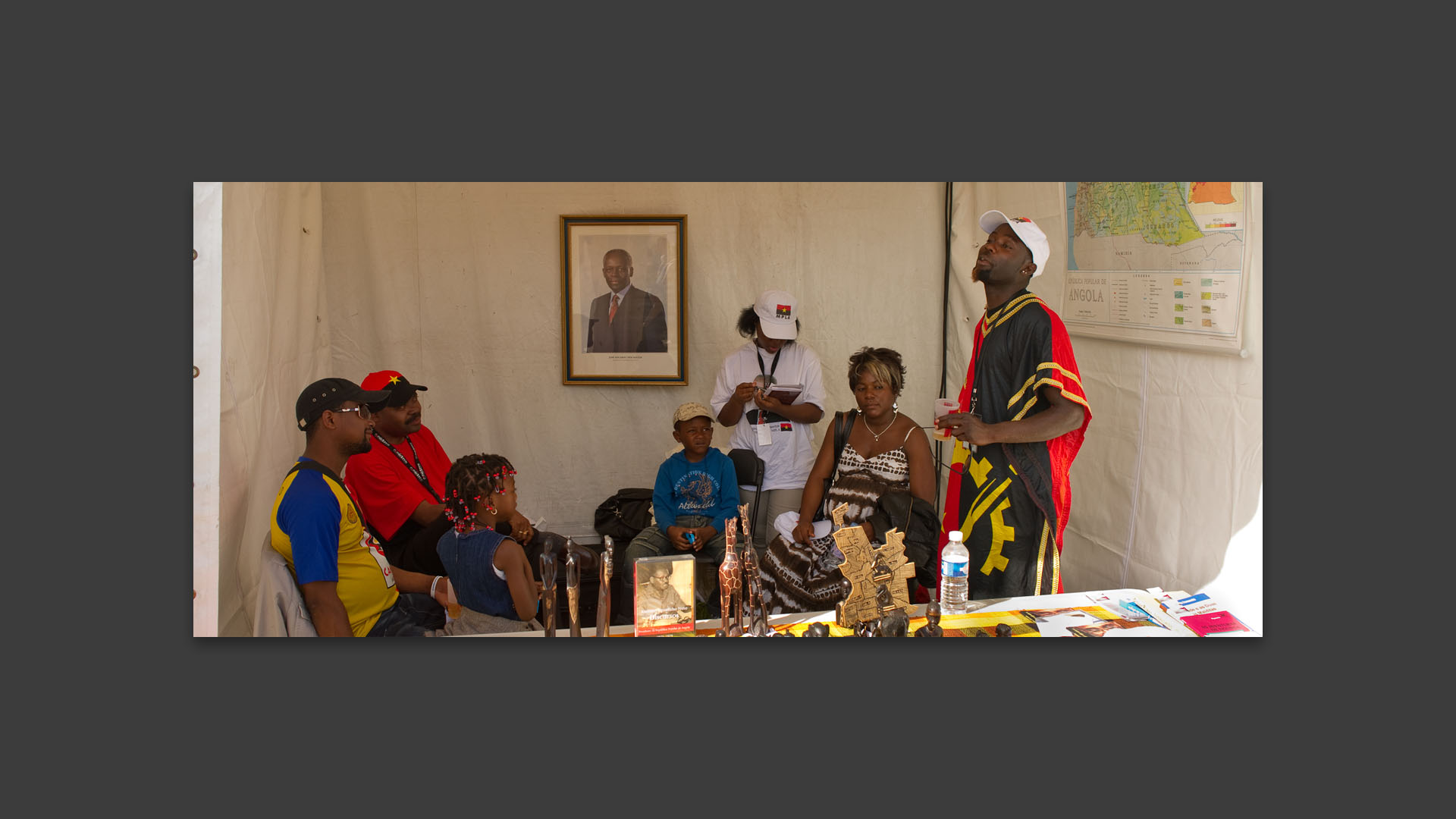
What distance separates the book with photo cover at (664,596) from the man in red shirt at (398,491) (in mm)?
682

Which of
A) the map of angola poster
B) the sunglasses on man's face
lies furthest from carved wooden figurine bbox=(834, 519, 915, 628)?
the sunglasses on man's face

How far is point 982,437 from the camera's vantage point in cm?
407

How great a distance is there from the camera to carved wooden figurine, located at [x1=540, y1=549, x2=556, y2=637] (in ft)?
12.5

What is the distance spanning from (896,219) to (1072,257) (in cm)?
106

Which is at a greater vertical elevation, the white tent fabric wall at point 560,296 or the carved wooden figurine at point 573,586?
the white tent fabric wall at point 560,296

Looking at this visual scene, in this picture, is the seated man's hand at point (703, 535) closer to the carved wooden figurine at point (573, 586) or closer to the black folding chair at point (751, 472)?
the black folding chair at point (751, 472)

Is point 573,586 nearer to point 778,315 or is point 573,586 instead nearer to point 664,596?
point 664,596

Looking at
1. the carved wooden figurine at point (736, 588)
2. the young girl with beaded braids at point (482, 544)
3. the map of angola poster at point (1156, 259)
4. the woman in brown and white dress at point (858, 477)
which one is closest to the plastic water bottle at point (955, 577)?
the woman in brown and white dress at point (858, 477)

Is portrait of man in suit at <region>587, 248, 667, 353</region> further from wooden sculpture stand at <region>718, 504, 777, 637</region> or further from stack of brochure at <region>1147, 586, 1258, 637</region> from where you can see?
stack of brochure at <region>1147, 586, 1258, 637</region>

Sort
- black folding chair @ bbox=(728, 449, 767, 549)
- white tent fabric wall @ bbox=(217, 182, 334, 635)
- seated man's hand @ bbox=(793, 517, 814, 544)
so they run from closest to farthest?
white tent fabric wall @ bbox=(217, 182, 334, 635)
seated man's hand @ bbox=(793, 517, 814, 544)
black folding chair @ bbox=(728, 449, 767, 549)

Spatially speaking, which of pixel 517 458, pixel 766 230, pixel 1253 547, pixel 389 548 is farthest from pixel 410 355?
pixel 1253 547

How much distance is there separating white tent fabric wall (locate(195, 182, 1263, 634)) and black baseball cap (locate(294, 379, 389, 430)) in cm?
88

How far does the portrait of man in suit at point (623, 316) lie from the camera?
5.35 meters

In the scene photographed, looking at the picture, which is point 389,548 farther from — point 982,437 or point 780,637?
point 982,437
